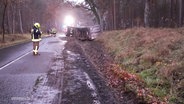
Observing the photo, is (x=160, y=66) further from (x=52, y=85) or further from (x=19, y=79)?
(x=19, y=79)

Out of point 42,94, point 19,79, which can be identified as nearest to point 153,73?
point 42,94

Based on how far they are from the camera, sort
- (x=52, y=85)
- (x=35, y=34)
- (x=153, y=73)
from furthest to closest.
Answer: (x=35, y=34), (x=153, y=73), (x=52, y=85)

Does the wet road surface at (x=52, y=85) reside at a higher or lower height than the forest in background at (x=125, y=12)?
lower

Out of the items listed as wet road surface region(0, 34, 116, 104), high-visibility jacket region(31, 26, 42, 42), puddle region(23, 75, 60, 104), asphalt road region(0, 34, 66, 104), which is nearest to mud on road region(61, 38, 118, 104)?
wet road surface region(0, 34, 116, 104)

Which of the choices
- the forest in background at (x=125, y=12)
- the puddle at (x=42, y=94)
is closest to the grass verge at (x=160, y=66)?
the puddle at (x=42, y=94)

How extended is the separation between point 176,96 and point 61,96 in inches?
126

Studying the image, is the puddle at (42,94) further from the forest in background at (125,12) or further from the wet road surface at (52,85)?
the forest in background at (125,12)

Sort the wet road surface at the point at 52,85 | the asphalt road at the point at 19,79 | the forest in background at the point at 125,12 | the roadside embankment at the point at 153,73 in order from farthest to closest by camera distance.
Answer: the forest in background at the point at 125,12 → the asphalt road at the point at 19,79 → the wet road surface at the point at 52,85 → the roadside embankment at the point at 153,73

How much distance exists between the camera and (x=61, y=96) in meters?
9.25

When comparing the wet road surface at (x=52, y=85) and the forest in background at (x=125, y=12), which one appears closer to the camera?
the wet road surface at (x=52, y=85)

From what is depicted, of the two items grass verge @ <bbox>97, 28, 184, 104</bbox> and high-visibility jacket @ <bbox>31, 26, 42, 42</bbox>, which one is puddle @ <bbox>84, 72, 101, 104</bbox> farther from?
high-visibility jacket @ <bbox>31, 26, 42, 42</bbox>

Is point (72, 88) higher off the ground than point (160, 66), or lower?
lower

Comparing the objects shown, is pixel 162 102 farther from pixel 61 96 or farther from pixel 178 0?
pixel 178 0

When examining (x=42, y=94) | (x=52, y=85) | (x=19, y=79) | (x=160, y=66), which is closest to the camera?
(x=42, y=94)
